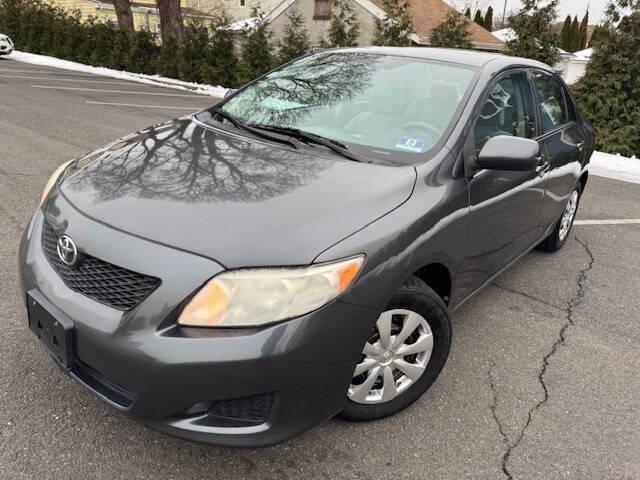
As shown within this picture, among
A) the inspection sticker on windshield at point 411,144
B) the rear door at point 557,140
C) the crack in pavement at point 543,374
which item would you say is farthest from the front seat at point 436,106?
the crack in pavement at point 543,374

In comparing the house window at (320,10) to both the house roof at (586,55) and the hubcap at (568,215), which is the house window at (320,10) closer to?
the house roof at (586,55)

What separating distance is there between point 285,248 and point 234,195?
1.35 ft

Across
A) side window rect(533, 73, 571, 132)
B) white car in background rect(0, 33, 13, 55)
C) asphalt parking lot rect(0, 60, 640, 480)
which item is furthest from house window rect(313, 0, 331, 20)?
asphalt parking lot rect(0, 60, 640, 480)

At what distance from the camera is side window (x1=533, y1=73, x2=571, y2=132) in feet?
12.3

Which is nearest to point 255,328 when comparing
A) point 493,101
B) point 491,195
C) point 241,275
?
point 241,275

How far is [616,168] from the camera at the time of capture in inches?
338

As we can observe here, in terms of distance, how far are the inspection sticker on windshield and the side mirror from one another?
0.29 m

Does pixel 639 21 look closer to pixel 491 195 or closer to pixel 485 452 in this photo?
pixel 491 195

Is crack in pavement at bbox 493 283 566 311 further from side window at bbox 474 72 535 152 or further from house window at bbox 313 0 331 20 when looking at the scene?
house window at bbox 313 0 331 20

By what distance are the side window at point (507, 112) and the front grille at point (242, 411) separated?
5.48ft

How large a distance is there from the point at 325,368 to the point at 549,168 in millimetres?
2456

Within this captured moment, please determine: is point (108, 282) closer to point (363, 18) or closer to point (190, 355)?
point (190, 355)

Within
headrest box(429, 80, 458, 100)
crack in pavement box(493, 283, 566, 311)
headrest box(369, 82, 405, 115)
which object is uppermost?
headrest box(429, 80, 458, 100)

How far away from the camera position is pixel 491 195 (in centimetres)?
288
